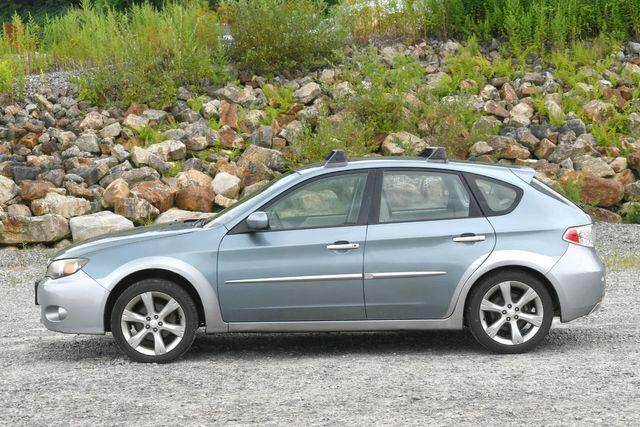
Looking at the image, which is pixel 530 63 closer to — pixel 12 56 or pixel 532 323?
pixel 12 56

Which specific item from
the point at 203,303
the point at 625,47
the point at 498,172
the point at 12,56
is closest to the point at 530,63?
the point at 625,47

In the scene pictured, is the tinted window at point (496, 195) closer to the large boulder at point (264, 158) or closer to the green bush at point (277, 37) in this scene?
the large boulder at point (264, 158)

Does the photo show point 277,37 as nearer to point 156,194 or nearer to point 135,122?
point 135,122

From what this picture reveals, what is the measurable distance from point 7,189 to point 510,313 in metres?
9.74

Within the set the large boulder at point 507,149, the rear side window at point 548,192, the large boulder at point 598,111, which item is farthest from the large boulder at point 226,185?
the rear side window at point 548,192

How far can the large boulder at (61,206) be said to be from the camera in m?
15.3

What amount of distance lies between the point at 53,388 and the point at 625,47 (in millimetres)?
15830

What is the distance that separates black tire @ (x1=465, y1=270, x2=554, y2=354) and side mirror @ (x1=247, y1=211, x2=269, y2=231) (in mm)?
1603

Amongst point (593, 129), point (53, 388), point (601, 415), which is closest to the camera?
point (601, 415)

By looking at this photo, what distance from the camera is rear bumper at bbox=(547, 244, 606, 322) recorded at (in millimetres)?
8000

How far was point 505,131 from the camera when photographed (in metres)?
17.9

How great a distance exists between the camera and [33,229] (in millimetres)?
14789

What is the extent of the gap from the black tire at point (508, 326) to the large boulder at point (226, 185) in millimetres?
8290

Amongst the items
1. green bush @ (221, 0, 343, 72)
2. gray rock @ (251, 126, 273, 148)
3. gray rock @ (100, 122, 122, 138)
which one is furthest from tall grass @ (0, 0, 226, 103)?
gray rock @ (251, 126, 273, 148)
